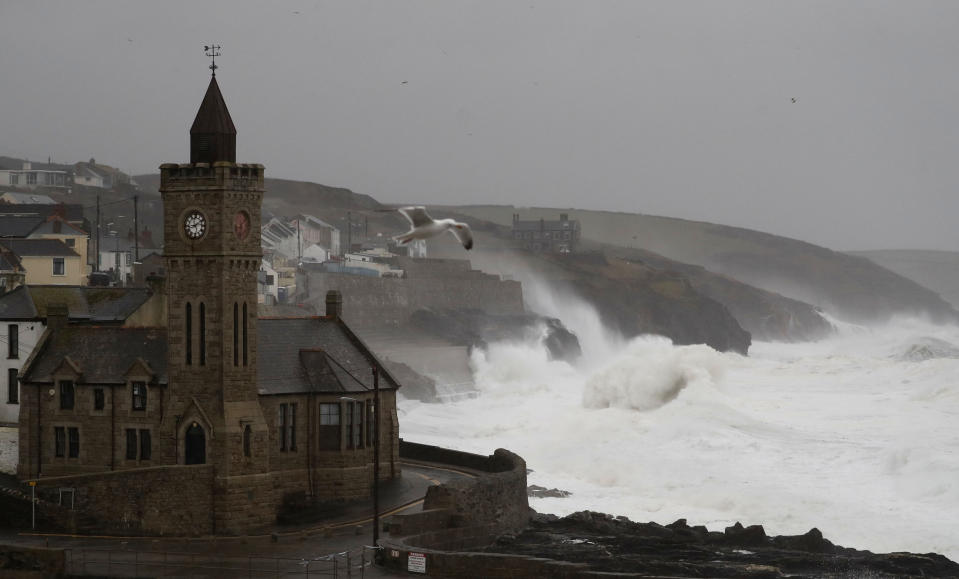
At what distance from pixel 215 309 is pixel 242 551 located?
572 centimetres

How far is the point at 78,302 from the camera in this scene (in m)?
44.8

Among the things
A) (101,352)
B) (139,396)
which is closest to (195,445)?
(139,396)

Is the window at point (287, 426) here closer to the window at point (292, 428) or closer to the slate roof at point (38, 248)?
the window at point (292, 428)

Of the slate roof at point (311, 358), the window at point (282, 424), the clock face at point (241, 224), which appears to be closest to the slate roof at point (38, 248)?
the slate roof at point (311, 358)

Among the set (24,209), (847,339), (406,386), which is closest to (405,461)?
(406,386)

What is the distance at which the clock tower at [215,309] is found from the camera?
37.1m

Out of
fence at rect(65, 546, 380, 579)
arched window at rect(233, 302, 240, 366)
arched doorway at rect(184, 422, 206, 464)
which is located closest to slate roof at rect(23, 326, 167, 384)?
arched doorway at rect(184, 422, 206, 464)

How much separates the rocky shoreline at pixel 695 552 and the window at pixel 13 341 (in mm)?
13825

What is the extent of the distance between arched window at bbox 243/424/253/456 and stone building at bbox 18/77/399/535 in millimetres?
45

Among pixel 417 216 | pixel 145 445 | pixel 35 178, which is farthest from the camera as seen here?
pixel 35 178

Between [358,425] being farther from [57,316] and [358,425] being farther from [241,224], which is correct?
[57,316]

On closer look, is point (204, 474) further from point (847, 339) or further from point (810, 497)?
point (847, 339)

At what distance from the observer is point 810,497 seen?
52.2 meters

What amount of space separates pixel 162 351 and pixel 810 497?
73.8 ft
